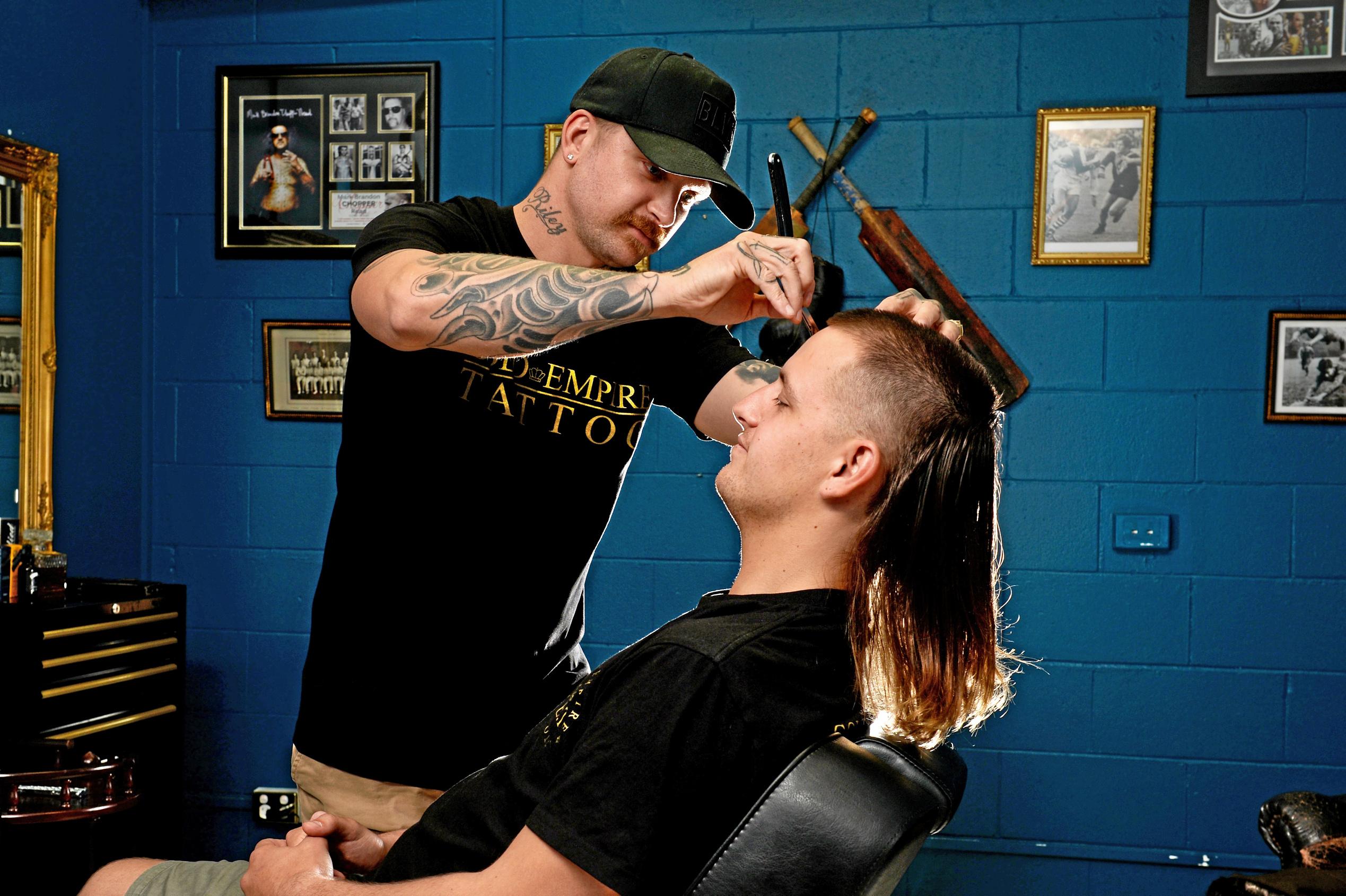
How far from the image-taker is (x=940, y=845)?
3.26 meters

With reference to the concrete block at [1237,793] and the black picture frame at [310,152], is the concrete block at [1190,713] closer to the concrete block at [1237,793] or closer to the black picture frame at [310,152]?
the concrete block at [1237,793]

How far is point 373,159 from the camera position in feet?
11.6

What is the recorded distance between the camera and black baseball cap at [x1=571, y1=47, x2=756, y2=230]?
164cm

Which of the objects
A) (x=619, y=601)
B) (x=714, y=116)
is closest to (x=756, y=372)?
(x=714, y=116)

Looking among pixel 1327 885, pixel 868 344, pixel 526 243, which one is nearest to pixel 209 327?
pixel 526 243

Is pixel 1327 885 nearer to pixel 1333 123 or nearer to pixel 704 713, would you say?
pixel 704 713

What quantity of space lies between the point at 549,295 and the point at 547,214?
50cm

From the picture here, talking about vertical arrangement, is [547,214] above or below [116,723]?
above

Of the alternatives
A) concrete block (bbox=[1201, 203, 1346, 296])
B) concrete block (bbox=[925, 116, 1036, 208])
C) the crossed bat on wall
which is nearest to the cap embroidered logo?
the crossed bat on wall

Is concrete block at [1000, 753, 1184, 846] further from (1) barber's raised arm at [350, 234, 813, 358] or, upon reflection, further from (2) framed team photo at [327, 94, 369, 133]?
(2) framed team photo at [327, 94, 369, 133]

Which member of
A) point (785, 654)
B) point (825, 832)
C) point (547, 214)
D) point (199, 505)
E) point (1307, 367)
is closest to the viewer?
point (825, 832)

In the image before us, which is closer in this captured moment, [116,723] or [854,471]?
[854,471]

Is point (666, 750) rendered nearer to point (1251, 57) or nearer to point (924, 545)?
point (924, 545)

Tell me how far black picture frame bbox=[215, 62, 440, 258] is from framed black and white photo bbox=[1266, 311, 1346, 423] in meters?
2.79
